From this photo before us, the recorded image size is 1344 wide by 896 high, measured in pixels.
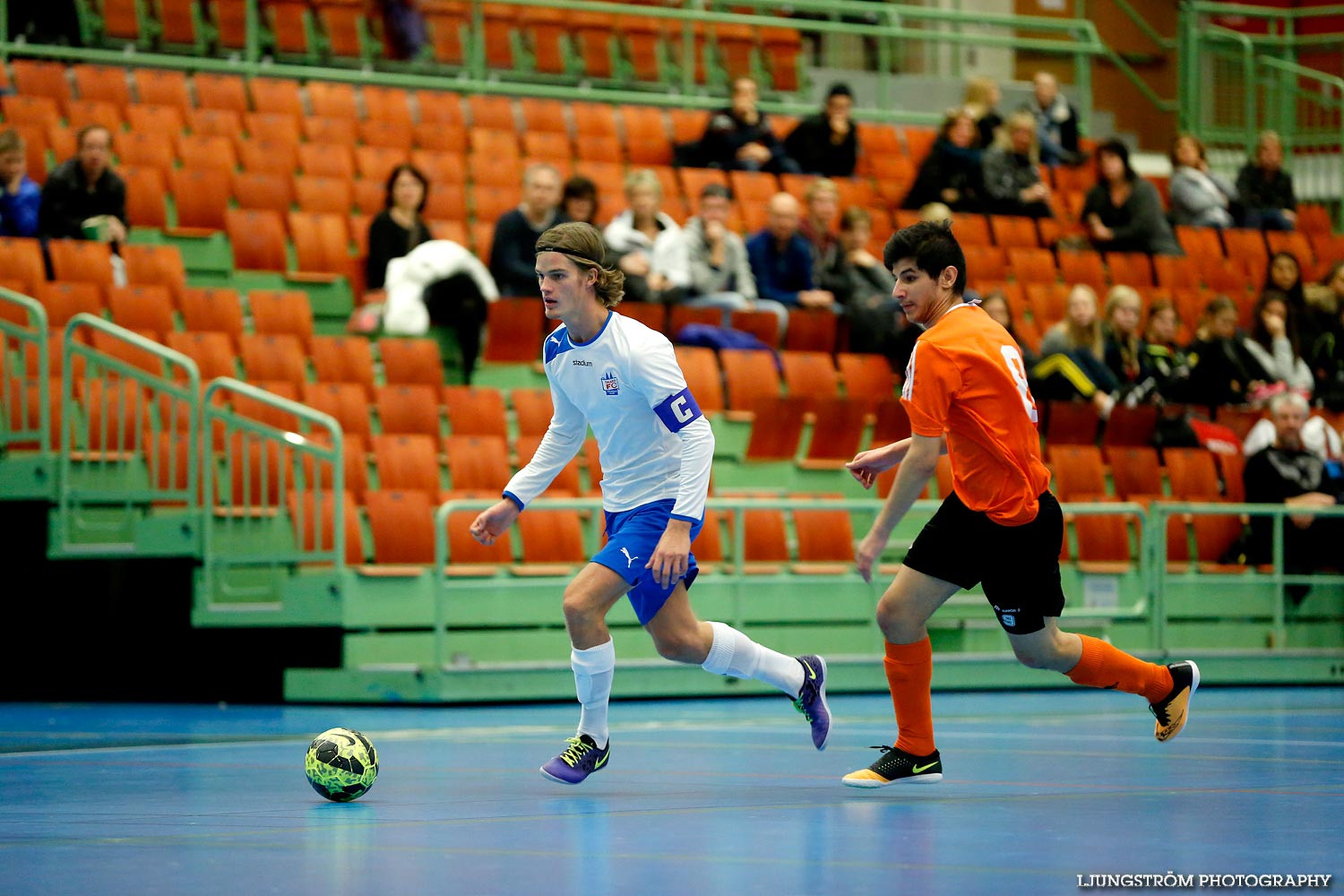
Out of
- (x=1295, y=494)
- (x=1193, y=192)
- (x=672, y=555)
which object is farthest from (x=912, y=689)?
(x=1193, y=192)

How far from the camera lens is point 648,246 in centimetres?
1381

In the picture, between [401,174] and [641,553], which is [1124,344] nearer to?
[401,174]

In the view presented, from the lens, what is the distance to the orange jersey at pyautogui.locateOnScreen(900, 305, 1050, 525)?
612 cm

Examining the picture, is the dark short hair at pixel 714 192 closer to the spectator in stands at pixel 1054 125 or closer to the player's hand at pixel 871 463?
the spectator in stands at pixel 1054 125

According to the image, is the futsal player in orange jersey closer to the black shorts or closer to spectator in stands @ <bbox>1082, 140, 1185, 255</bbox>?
the black shorts

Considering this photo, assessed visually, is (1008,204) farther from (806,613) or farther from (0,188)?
(0,188)

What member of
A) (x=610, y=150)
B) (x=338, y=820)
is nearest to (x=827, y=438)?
(x=610, y=150)

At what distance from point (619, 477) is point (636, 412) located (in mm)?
272

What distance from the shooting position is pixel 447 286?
12914mm

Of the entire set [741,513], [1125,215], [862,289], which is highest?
[1125,215]

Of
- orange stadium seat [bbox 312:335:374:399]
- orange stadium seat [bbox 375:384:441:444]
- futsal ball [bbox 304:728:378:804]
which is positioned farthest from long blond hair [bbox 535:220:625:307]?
orange stadium seat [bbox 312:335:374:399]

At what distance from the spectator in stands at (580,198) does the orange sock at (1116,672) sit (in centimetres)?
727

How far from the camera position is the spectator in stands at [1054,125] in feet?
61.3

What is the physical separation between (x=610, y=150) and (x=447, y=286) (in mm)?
3781
